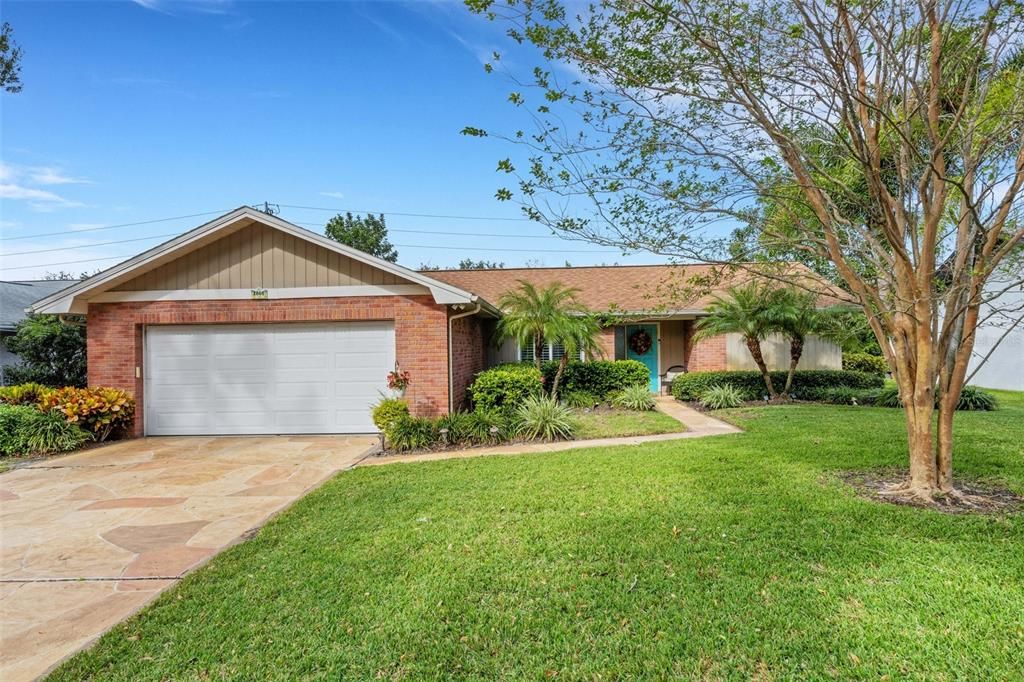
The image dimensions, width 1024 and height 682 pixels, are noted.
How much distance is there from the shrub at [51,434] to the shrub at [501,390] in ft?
22.5

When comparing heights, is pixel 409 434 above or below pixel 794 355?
below

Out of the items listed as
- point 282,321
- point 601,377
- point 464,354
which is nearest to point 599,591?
point 464,354

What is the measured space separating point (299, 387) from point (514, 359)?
653 centimetres

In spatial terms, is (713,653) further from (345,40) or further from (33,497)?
(345,40)

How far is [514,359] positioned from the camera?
14.9 meters

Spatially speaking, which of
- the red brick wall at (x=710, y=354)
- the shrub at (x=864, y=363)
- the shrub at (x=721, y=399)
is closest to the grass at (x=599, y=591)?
the shrub at (x=721, y=399)

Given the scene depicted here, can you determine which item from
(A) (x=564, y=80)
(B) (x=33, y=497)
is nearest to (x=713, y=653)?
(A) (x=564, y=80)

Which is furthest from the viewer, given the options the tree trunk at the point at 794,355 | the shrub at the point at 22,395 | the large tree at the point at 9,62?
the tree trunk at the point at 794,355

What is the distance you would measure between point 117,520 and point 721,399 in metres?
11.4

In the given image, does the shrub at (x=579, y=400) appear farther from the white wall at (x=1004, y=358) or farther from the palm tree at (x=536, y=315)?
the white wall at (x=1004, y=358)

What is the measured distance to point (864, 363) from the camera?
16484 millimetres

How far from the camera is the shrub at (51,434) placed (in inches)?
331

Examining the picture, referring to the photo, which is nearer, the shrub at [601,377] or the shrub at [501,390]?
the shrub at [501,390]

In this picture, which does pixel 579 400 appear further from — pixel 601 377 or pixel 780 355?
pixel 780 355
